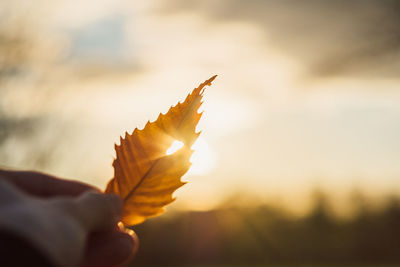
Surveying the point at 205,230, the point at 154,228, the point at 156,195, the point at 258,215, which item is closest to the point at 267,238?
the point at 258,215

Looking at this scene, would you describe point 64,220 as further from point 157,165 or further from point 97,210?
point 157,165

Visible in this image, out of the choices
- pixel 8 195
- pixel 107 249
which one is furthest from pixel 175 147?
pixel 8 195

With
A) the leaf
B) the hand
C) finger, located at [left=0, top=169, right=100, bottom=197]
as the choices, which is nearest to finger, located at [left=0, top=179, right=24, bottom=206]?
the hand

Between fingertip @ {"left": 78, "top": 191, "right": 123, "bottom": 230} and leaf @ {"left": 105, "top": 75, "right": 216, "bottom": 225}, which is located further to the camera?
leaf @ {"left": 105, "top": 75, "right": 216, "bottom": 225}

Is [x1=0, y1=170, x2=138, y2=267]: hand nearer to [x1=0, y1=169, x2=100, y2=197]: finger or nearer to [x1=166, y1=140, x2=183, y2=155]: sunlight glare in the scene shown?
[x1=0, y1=169, x2=100, y2=197]: finger

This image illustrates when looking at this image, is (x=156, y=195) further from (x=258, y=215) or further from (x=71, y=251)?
(x=258, y=215)

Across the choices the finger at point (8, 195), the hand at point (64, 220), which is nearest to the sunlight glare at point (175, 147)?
the hand at point (64, 220)
